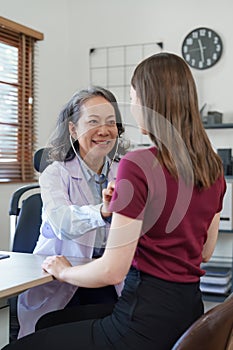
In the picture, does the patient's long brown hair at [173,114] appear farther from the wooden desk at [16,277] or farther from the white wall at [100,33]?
the white wall at [100,33]

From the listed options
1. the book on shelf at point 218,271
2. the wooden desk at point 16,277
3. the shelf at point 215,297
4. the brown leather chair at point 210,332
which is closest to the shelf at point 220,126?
the book on shelf at point 218,271

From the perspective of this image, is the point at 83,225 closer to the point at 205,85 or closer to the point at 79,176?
the point at 79,176

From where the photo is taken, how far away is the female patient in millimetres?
1128

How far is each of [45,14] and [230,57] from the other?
57.7 inches

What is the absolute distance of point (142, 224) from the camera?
115 centimetres

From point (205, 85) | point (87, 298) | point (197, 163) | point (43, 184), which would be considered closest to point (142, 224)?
point (197, 163)

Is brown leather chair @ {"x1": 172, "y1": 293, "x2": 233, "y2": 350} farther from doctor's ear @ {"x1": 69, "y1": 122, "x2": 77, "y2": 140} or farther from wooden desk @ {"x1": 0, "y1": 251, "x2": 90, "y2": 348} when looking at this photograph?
doctor's ear @ {"x1": 69, "y1": 122, "x2": 77, "y2": 140}

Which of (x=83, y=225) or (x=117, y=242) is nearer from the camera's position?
(x=117, y=242)

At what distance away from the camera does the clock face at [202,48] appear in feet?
12.6

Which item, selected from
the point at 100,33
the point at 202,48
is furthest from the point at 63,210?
the point at 100,33

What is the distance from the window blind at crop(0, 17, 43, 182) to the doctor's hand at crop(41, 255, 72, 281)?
226 cm

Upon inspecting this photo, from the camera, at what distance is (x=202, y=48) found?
386cm

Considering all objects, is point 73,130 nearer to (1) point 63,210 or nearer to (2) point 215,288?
(1) point 63,210


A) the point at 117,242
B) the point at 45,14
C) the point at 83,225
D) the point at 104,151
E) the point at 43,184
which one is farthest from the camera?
the point at 45,14
